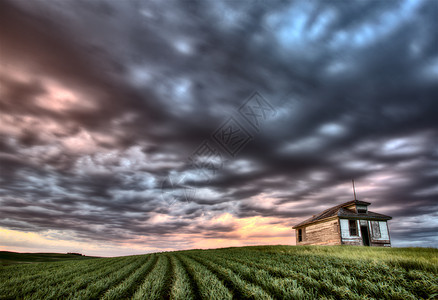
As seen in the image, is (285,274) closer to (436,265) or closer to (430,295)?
(430,295)

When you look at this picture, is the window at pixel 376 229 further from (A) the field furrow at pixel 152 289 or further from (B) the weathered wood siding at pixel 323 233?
(A) the field furrow at pixel 152 289

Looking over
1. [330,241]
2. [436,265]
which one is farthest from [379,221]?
[436,265]

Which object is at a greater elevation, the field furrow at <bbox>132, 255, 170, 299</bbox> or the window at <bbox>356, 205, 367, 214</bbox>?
the window at <bbox>356, 205, 367, 214</bbox>

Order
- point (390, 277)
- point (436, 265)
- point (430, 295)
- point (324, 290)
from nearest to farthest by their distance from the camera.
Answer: point (430, 295)
point (324, 290)
point (390, 277)
point (436, 265)

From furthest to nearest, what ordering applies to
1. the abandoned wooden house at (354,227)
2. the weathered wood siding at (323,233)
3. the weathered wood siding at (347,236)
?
1. the weathered wood siding at (323,233)
2. the abandoned wooden house at (354,227)
3. the weathered wood siding at (347,236)

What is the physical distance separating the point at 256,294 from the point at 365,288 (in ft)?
8.93

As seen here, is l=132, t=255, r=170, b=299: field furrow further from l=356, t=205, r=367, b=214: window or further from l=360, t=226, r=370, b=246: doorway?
l=356, t=205, r=367, b=214: window

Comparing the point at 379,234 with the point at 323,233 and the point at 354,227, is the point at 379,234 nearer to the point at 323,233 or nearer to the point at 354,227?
the point at 354,227

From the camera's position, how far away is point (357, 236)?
78.4ft

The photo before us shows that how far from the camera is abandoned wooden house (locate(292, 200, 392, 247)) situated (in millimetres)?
23650

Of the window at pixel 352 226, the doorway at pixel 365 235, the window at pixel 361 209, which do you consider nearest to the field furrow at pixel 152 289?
the window at pixel 352 226

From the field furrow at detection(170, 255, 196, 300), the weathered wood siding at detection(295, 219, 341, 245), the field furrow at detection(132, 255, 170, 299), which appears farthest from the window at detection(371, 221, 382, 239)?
the field furrow at detection(132, 255, 170, 299)

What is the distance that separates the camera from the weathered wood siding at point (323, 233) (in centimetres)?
2406

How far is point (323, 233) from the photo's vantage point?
2638cm
